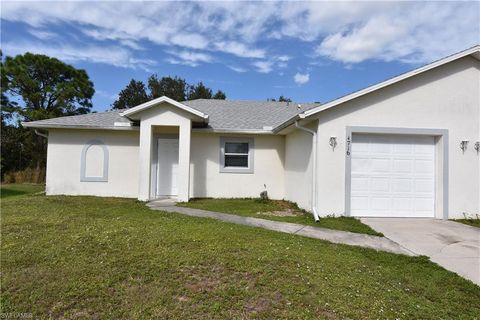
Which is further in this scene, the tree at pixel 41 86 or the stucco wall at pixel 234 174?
the tree at pixel 41 86

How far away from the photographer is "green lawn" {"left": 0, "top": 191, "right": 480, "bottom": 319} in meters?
3.52

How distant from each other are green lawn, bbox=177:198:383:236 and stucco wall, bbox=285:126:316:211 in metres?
0.39

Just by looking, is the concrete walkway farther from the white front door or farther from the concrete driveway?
the white front door

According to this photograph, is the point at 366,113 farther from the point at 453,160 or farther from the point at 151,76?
the point at 151,76

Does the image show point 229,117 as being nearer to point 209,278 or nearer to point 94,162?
point 94,162

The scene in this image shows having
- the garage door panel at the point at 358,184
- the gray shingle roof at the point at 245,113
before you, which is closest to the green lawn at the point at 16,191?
the gray shingle roof at the point at 245,113

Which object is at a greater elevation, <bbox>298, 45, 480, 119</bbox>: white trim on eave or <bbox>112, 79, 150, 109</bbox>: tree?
<bbox>112, 79, 150, 109</bbox>: tree

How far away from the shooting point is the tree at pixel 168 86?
130 ft

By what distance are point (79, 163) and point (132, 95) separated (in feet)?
94.3

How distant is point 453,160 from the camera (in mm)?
9047

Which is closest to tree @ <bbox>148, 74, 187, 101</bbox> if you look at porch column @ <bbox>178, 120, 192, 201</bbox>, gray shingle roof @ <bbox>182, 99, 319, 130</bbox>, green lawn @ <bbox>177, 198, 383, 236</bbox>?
gray shingle roof @ <bbox>182, 99, 319, 130</bbox>

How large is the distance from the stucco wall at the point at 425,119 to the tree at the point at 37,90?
26747 millimetres

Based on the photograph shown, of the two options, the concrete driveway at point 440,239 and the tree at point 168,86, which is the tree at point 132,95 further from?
the concrete driveway at point 440,239

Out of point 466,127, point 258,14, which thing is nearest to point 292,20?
point 258,14
